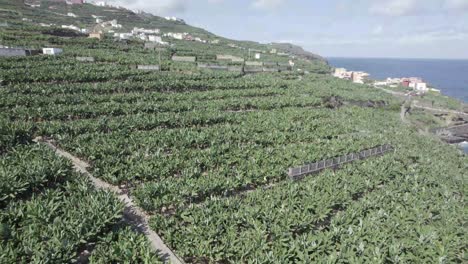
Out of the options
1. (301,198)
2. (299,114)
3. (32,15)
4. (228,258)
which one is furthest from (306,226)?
(32,15)

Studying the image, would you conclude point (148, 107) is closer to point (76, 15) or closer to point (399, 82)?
point (399, 82)

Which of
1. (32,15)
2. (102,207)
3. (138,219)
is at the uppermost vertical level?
(32,15)

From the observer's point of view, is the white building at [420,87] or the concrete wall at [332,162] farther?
the white building at [420,87]

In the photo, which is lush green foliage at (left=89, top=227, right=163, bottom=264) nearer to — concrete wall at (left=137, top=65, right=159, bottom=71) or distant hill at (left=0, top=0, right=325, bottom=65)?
concrete wall at (left=137, top=65, right=159, bottom=71)

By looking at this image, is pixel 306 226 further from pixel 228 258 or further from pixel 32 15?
pixel 32 15

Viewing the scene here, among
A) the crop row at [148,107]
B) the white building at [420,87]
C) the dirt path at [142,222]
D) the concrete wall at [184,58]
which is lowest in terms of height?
the dirt path at [142,222]

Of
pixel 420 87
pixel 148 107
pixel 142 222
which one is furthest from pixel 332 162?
pixel 420 87

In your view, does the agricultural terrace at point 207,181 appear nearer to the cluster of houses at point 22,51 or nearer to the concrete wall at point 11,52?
the concrete wall at point 11,52

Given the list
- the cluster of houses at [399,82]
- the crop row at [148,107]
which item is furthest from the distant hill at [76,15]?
the crop row at [148,107]

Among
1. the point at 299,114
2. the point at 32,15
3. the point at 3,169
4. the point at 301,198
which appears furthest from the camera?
the point at 32,15
